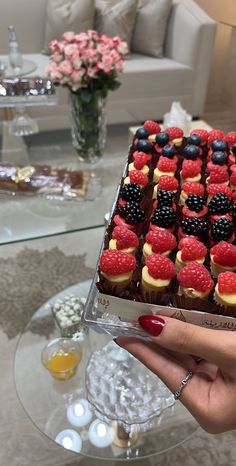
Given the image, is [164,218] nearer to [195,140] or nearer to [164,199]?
[164,199]

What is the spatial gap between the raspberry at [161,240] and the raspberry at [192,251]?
0.03 meters

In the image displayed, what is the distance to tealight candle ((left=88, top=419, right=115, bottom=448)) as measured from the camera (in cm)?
138

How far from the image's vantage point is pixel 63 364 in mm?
1568

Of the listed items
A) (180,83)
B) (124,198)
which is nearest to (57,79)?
(124,198)

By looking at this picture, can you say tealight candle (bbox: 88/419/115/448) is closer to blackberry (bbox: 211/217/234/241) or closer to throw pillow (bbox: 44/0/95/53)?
blackberry (bbox: 211/217/234/241)

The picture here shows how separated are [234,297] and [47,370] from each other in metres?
0.92

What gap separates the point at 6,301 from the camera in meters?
2.06

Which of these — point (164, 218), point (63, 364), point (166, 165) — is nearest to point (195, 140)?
point (166, 165)

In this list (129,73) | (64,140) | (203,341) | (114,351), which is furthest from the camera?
(129,73)

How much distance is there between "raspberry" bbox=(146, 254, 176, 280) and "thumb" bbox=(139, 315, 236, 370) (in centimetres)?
10

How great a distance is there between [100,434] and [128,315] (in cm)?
61

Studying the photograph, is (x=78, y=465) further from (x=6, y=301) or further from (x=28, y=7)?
(x=28, y=7)

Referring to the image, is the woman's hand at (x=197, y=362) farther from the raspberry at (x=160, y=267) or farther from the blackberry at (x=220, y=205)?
the blackberry at (x=220, y=205)

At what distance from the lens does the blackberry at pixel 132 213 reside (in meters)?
1.09
